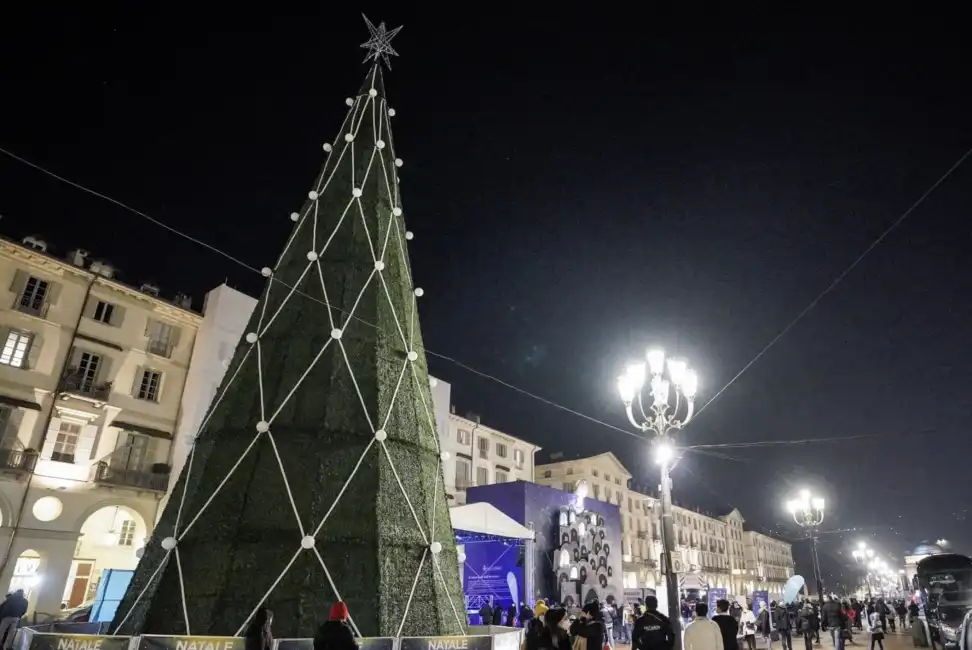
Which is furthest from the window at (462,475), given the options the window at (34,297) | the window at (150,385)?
the window at (34,297)

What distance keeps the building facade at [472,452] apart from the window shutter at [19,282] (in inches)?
797

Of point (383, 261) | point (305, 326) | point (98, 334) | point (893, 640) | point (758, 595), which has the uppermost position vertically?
point (98, 334)

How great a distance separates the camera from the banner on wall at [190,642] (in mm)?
3602

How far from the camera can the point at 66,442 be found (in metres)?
22.1

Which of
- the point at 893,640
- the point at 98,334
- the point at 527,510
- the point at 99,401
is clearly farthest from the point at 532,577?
the point at 98,334

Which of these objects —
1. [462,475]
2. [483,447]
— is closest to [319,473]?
[462,475]

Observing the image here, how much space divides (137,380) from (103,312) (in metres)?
3.13

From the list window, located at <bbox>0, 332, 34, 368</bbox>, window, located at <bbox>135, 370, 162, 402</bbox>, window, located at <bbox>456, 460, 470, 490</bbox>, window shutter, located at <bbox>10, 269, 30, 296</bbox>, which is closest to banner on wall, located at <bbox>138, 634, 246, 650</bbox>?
window, located at <bbox>0, 332, 34, 368</bbox>

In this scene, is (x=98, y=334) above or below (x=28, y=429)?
above

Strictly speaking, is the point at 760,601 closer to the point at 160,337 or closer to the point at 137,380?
the point at 137,380

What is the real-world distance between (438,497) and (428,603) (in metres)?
0.92

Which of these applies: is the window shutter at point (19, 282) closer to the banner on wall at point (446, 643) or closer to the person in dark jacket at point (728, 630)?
the banner on wall at point (446, 643)

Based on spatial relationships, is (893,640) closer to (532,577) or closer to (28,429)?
(532,577)

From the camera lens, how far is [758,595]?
21.4 m
